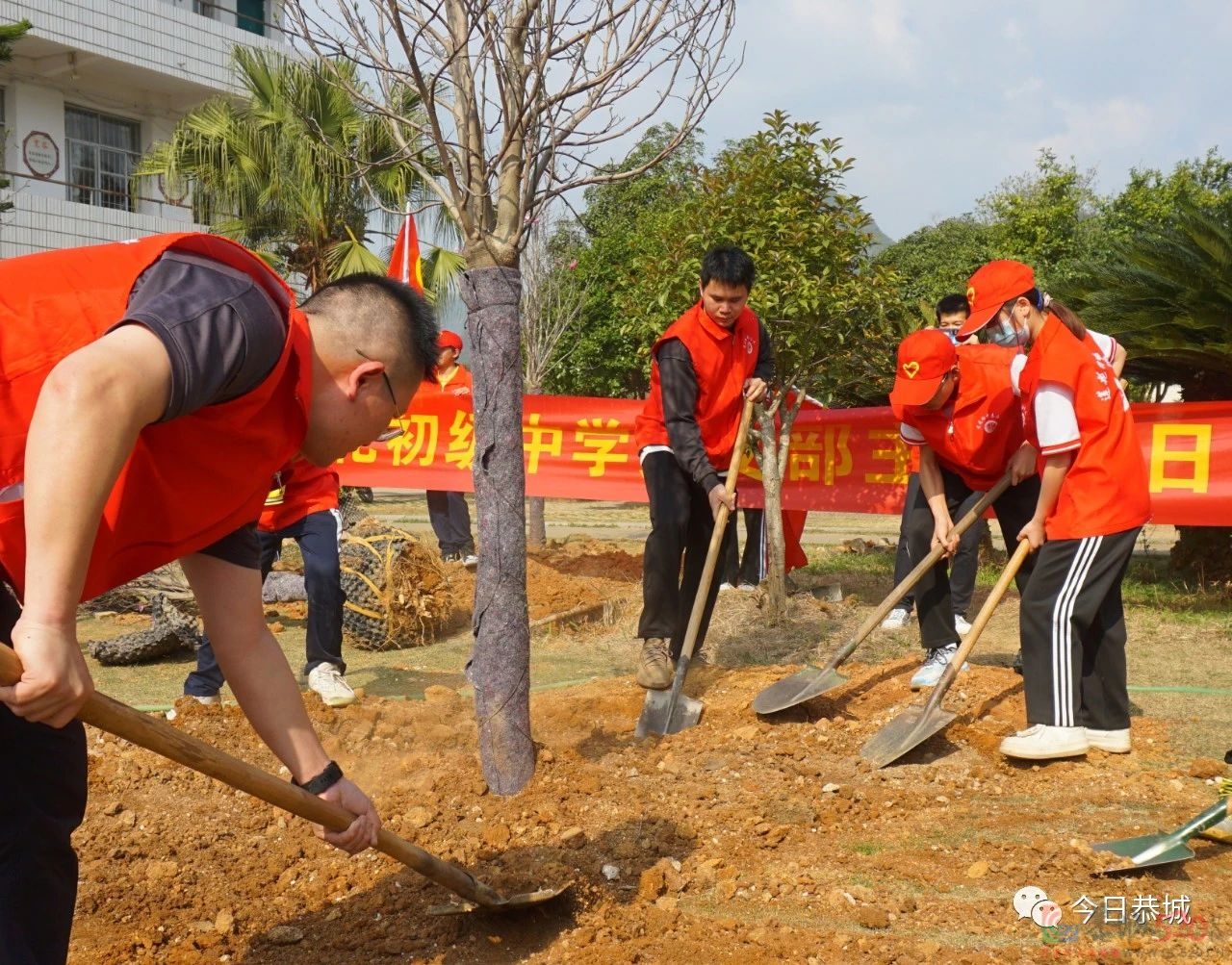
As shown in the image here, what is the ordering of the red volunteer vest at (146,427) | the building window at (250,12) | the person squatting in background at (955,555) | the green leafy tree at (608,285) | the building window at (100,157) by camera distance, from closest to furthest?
the red volunteer vest at (146,427)
the person squatting in background at (955,555)
the green leafy tree at (608,285)
the building window at (100,157)
the building window at (250,12)

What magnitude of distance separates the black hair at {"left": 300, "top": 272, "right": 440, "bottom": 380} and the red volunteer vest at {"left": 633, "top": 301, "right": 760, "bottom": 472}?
322 cm

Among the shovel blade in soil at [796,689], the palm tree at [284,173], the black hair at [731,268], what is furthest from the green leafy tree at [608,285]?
the shovel blade in soil at [796,689]

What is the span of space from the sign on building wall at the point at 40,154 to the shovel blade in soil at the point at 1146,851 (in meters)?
19.4

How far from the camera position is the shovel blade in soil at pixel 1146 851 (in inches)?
119

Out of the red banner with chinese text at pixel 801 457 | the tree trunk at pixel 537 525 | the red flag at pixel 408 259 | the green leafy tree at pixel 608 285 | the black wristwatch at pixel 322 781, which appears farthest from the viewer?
the green leafy tree at pixel 608 285

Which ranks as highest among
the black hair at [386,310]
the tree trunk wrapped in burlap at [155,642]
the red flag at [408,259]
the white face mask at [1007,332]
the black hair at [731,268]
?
the red flag at [408,259]

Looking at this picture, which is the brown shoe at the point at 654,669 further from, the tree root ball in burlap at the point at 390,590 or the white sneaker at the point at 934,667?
the tree root ball in burlap at the point at 390,590

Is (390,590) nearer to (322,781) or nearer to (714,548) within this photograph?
(714,548)

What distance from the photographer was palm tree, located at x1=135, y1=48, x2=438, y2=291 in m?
15.3

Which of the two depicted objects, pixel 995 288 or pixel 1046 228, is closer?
pixel 995 288

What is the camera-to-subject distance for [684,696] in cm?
492

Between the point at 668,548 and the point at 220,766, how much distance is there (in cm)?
319

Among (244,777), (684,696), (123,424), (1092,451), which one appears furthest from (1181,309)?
(123,424)

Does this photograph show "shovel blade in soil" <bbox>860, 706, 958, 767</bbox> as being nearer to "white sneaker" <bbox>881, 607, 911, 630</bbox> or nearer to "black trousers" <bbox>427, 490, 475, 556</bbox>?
"white sneaker" <bbox>881, 607, 911, 630</bbox>
